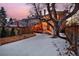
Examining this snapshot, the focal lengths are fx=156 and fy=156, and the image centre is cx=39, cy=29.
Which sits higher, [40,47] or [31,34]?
[31,34]


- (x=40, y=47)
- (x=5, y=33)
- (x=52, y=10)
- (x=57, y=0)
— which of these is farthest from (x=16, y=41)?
(x=57, y=0)

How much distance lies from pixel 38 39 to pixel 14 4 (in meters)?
0.44

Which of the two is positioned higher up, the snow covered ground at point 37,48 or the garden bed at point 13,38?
the garden bed at point 13,38

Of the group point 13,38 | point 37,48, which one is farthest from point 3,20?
point 37,48

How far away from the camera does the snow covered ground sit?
5.31 feet

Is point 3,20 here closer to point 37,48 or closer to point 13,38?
point 13,38

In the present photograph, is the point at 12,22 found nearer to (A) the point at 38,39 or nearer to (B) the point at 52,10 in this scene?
(A) the point at 38,39

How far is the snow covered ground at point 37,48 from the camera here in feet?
5.31

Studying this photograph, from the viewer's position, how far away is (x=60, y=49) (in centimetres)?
161

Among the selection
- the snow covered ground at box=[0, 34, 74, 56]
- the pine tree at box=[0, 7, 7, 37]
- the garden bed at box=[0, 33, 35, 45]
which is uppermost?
the pine tree at box=[0, 7, 7, 37]

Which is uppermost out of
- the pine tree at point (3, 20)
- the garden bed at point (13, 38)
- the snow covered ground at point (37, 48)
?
the pine tree at point (3, 20)

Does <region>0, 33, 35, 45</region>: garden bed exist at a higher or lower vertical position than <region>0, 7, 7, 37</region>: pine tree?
lower

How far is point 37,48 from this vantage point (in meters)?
1.63

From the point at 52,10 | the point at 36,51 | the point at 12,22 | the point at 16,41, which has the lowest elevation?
the point at 36,51
